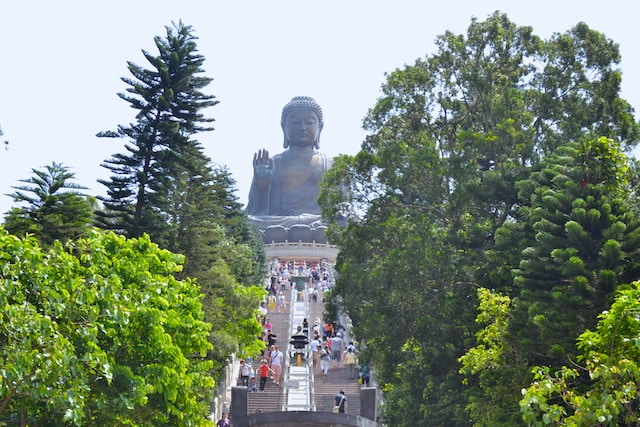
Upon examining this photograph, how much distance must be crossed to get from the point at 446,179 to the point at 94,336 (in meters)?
10.3

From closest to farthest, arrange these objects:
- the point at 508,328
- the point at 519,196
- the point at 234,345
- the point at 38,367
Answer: the point at 38,367
the point at 508,328
the point at 519,196
the point at 234,345

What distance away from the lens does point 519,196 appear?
16.4m

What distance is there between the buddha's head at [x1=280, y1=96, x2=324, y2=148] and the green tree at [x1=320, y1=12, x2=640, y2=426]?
3389 centimetres

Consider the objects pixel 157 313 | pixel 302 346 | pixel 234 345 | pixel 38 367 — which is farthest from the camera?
pixel 302 346

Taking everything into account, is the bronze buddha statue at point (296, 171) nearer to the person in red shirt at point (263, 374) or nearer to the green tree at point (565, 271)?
the person in red shirt at point (263, 374)

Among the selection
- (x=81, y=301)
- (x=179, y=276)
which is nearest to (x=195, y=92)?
(x=179, y=276)

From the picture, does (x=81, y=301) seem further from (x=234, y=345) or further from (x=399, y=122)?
(x=399, y=122)

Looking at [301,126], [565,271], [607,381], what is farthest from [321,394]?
[301,126]

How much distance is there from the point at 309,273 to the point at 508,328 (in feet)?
102

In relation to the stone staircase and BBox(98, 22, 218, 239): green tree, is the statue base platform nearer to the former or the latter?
the stone staircase

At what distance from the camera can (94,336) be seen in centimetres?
979

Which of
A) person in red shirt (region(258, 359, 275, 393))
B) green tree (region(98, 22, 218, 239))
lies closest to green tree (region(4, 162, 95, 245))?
green tree (region(98, 22, 218, 239))

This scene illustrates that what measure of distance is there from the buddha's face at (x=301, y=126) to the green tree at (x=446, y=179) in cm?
3391

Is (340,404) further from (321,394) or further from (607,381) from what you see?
(607,381)
